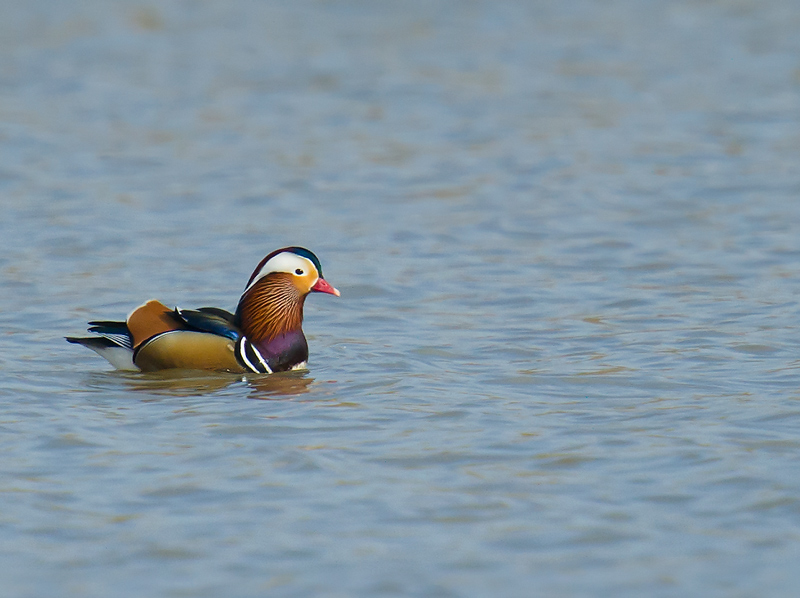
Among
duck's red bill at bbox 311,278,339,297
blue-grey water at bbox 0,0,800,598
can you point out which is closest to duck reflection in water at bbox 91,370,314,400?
blue-grey water at bbox 0,0,800,598

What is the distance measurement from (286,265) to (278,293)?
0.22m

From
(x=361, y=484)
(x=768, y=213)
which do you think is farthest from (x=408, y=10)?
(x=361, y=484)

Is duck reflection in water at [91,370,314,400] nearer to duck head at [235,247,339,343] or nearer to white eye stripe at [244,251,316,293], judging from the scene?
duck head at [235,247,339,343]

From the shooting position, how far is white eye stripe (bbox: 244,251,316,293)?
30.6ft

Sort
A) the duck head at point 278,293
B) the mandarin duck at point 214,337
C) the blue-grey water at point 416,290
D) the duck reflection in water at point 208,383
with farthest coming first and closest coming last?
the duck head at point 278,293
the mandarin duck at point 214,337
the duck reflection in water at point 208,383
the blue-grey water at point 416,290

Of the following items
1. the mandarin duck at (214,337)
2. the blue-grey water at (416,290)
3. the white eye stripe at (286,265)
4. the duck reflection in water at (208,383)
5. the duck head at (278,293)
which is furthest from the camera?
the white eye stripe at (286,265)

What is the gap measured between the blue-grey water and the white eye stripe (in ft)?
2.05

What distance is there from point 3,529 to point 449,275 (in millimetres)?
6146

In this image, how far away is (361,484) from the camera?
21.9 ft

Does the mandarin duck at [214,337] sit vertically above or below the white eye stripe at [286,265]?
below

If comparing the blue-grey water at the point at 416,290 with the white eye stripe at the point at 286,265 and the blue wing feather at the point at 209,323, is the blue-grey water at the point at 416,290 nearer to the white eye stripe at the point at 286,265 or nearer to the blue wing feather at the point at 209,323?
the blue wing feather at the point at 209,323

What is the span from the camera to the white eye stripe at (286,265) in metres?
9.32

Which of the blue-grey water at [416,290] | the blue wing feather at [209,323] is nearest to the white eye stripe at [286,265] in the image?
the blue wing feather at [209,323]

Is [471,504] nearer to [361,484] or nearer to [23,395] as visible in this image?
[361,484]
